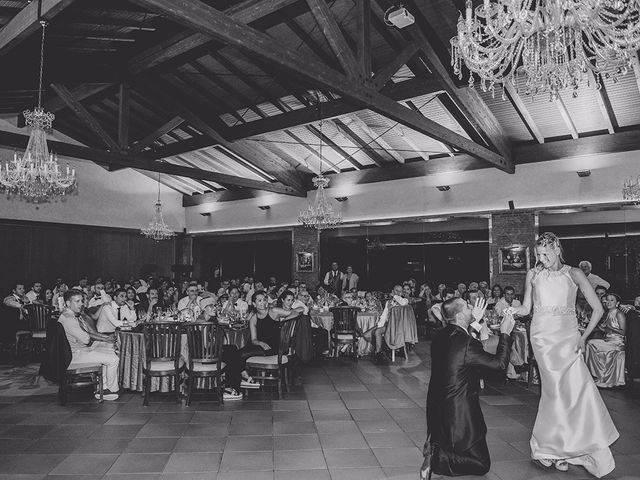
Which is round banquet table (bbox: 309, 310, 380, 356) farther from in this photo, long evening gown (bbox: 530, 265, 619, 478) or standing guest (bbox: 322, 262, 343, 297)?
standing guest (bbox: 322, 262, 343, 297)

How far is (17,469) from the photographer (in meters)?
3.16

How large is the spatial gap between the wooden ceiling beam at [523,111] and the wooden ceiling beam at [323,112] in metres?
1.50

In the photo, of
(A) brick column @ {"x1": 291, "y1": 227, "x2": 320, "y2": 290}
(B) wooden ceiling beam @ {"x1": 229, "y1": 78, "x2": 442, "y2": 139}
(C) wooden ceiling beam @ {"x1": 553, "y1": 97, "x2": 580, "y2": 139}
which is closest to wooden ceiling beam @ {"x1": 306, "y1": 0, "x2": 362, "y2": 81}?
(B) wooden ceiling beam @ {"x1": 229, "y1": 78, "x2": 442, "y2": 139}

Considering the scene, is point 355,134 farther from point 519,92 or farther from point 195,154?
point 195,154

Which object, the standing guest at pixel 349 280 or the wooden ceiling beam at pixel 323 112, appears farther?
the standing guest at pixel 349 280

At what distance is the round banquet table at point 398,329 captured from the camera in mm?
7070

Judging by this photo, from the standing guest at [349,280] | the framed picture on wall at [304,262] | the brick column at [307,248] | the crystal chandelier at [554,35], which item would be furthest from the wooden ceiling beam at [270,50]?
the framed picture on wall at [304,262]

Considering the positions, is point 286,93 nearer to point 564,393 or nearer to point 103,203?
point 564,393

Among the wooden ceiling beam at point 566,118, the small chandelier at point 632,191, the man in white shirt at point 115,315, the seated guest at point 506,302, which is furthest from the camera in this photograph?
the wooden ceiling beam at point 566,118

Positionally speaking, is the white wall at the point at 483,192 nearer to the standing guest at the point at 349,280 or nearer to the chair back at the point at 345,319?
the standing guest at the point at 349,280

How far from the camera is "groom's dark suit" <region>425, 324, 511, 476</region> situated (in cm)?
273

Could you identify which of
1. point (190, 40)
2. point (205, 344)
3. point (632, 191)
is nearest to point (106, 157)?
point (190, 40)

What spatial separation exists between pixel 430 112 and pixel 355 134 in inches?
82.3

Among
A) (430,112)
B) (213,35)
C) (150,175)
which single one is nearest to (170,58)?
(213,35)
